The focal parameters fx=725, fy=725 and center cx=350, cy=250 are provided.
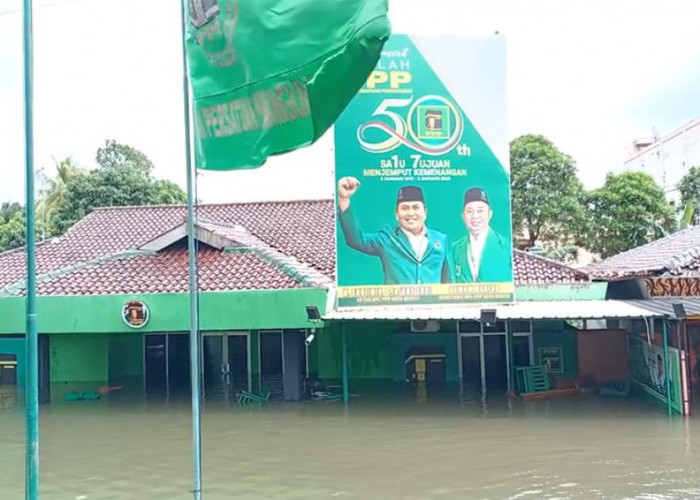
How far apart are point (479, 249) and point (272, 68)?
9.55 meters

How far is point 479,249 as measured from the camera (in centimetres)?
1501

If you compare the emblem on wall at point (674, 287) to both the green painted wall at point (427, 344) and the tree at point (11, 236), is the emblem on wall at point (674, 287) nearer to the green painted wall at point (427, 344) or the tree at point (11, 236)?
the green painted wall at point (427, 344)

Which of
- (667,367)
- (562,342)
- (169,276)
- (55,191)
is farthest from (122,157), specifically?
(667,367)

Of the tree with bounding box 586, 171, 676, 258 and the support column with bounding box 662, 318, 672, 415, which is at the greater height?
the tree with bounding box 586, 171, 676, 258

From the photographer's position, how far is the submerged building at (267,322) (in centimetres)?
1507

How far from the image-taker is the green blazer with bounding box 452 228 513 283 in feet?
49.2

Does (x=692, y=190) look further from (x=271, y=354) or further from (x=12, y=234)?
(x=12, y=234)

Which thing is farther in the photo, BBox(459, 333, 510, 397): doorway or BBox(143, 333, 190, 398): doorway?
BBox(143, 333, 190, 398): doorway

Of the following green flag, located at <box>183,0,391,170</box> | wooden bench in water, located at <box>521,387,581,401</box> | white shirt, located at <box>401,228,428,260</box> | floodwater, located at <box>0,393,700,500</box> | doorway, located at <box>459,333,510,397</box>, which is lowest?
floodwater, located at <box>0,393,700,500</box>

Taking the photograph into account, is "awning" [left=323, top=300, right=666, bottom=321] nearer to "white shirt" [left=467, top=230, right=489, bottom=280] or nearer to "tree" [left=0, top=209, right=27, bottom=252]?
"white shirt" [left=467, top=230, right=489, bottom=280]

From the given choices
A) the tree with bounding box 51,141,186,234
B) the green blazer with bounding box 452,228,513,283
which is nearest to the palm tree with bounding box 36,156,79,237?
the tree with bounding box 51,141,186,234

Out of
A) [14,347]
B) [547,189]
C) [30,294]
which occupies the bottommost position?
[14,347]

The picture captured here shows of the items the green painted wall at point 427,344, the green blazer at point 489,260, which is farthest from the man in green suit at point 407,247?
the green painted wall at point 427,344

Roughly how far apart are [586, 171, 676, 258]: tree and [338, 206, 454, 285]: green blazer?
51.3 feet
